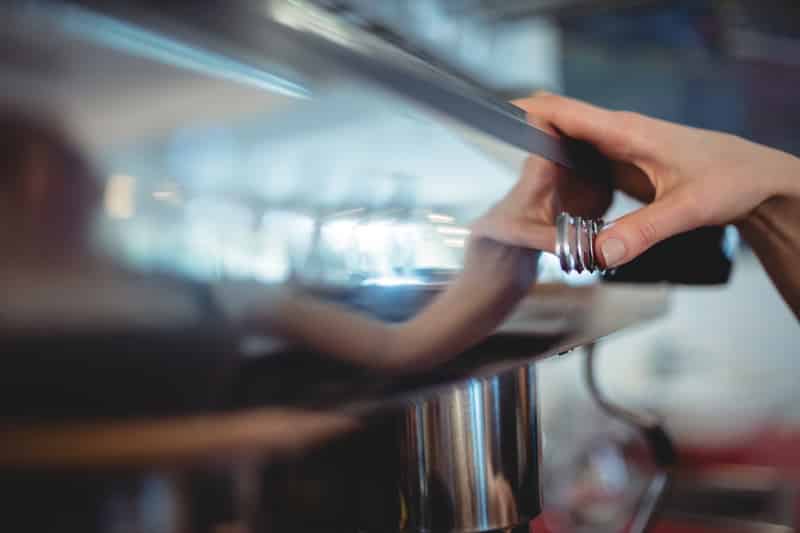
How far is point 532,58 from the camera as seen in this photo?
4.68ft

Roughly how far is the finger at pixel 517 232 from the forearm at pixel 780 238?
0.23m

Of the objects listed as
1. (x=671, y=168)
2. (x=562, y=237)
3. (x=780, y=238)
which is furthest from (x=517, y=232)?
(x=780, y=238)

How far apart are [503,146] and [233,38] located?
0.14 m

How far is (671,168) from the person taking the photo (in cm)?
42

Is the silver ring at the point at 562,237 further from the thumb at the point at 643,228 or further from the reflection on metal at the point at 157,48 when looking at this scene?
the reflection on metal at the point at 157,48

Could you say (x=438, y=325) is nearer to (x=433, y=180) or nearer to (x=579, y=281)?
(x=433, y=180)

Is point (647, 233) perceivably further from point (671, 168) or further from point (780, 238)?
point (780, 238)

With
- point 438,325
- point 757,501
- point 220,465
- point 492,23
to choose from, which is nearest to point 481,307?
point 438,325

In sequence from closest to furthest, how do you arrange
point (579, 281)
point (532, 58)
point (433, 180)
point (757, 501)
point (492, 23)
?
point (433, 180), point (579, 281), point (757, 501), point (492, 23), point (532, 58)

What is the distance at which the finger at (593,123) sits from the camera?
362 millimetres

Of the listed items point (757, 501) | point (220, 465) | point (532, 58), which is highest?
point (532, 58)

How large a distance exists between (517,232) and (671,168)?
6.5 inches

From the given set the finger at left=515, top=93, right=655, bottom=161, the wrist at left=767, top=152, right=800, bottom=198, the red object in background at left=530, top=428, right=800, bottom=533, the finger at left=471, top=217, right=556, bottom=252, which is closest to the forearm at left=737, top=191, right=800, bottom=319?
the wrist at left=767, top=152, right=800, bottom=198

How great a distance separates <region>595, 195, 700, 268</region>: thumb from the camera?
0.33 metres
